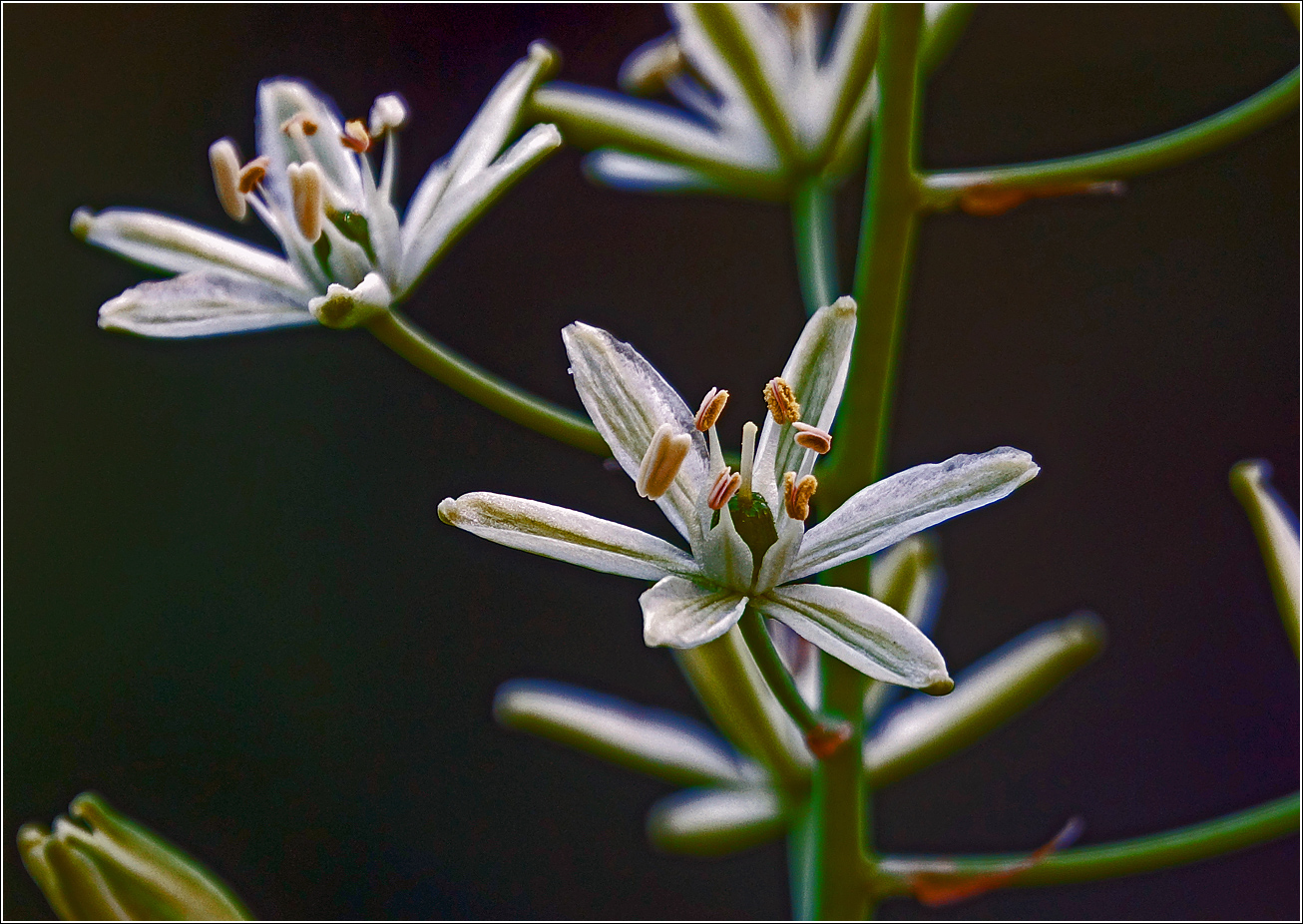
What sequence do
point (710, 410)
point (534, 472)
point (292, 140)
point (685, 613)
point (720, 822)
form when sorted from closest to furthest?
point (685, 613)
point (710, 410)
point (292, 140)
point (720, 822)
point (534, 472)

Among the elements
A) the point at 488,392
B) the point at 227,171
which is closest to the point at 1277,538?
the point at 488,392

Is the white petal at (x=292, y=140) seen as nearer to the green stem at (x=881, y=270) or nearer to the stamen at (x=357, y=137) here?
the stamen at (x=357, y=137)

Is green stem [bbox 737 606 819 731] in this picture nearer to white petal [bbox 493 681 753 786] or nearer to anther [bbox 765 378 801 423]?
anther [bbox 765 378 801 423]

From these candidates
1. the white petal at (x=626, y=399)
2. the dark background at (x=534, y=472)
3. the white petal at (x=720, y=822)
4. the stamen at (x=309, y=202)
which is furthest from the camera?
the dark background at (x=534, y=472)

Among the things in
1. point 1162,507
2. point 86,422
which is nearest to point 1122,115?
point 1162,507

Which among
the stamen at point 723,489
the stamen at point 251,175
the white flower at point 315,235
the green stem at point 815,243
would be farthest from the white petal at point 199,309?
the green stem at point 815,243

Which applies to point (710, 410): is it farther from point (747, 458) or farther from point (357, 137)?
point (357, 137)
